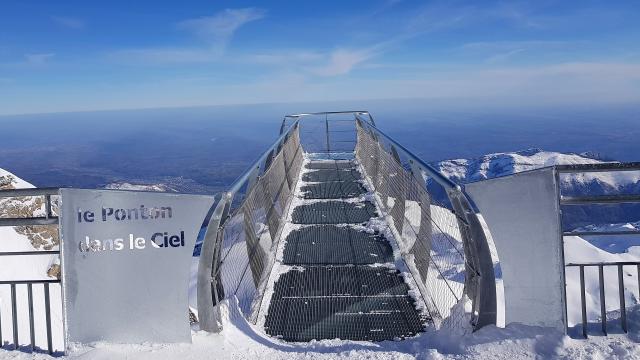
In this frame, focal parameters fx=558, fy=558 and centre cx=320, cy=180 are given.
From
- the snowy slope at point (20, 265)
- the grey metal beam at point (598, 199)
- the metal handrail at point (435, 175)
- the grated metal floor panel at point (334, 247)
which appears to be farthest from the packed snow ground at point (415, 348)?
the snowy slope at point (20, 265)

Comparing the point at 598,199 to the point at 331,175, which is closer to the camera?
the point at 598,199

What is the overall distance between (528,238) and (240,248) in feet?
6.47

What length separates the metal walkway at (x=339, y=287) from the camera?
3982mm

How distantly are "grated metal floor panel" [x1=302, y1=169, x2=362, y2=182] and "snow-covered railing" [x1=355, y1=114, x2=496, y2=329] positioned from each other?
2839 mm

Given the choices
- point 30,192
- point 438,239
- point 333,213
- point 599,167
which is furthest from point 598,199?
point 333,213

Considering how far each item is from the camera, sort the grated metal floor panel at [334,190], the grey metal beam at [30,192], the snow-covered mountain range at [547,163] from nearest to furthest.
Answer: the grey metal beam at [30,192]
the grated metal floor panel at [334,190]
the snow-covered mountain range at [547,163]

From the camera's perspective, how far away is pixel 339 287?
485 centimetres

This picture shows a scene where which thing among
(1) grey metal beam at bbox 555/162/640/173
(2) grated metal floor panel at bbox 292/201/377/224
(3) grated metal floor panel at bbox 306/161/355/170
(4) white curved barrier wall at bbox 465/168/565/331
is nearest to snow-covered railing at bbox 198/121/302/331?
(2) grated metal floor panel at bbox 292/201/377/224

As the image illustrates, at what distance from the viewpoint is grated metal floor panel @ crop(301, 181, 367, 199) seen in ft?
29.1

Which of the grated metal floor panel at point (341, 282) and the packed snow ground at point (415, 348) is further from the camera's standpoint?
the grated metal floor panel at point (341, 282)

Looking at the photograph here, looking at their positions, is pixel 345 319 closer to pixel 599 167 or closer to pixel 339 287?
pixel 339 287

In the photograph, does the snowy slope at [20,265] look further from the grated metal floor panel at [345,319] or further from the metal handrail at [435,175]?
the metal handrail at [435,175]

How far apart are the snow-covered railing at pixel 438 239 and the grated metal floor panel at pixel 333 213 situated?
329 millimetres

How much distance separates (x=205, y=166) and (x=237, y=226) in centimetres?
12970
